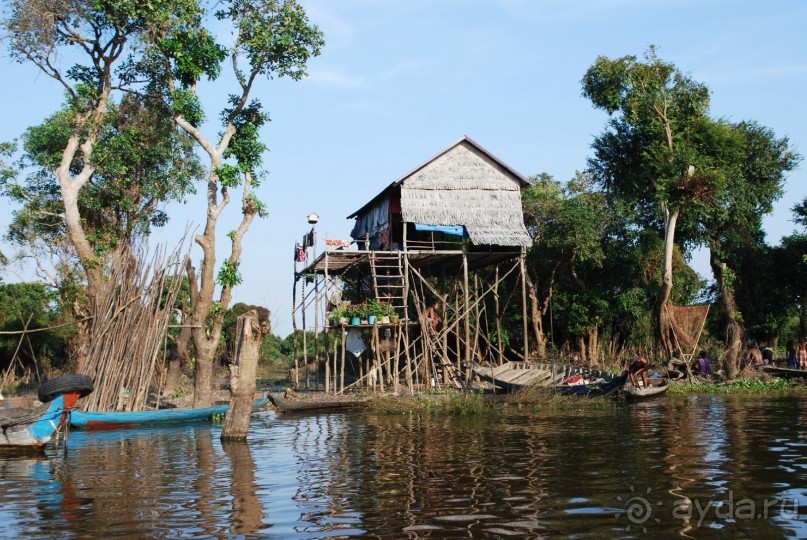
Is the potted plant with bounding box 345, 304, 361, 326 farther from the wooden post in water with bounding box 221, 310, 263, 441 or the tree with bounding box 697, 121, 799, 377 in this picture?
the tree with bounding box 697, 121, 799, 377

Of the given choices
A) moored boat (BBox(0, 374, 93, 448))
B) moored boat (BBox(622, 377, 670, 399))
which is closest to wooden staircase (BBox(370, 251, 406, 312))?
moored boat (BBox(622, 377, 670, 399))

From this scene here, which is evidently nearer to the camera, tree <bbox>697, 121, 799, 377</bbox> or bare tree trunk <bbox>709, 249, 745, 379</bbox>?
bare tree trunk <bbox>709, 249, 745, 379</bbox>

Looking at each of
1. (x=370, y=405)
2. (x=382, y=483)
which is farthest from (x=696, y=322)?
(x=382, y=483)

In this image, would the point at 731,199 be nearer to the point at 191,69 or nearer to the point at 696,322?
the point at 696,322

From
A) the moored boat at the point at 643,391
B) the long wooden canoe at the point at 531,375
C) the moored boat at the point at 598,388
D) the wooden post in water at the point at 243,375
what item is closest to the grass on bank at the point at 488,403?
the moored boat at the point at 598,388

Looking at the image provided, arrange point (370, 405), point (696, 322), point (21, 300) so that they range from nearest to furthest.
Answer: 1. point (370, 405)
2. point (696, 322)
3. point (21, 300)

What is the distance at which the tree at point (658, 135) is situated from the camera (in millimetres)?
25625

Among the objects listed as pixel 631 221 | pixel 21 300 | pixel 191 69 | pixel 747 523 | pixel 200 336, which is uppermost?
pixel 191 69

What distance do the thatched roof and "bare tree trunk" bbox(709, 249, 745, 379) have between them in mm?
7130

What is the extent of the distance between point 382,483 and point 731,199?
874 inches

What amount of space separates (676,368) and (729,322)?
10.0 feet

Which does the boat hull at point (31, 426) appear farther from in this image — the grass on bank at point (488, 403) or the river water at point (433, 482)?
the grass on bank at point (488, 403)

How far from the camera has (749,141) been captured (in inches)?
1161

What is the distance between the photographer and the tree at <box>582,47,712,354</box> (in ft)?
84.1
